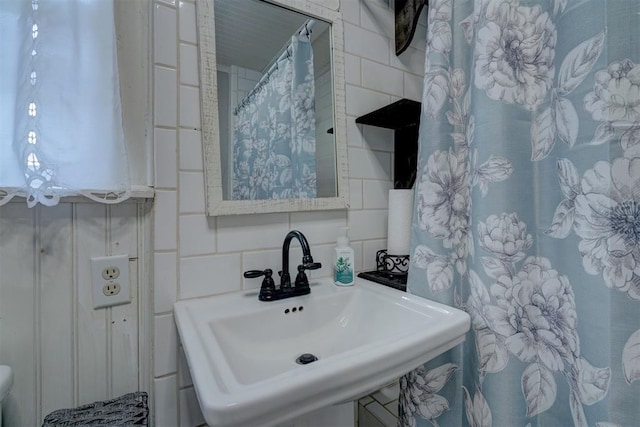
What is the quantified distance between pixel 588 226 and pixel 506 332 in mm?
293

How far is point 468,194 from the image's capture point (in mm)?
827

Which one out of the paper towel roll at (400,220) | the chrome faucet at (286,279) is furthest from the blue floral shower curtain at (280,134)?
the paper towel roll at (400,220)

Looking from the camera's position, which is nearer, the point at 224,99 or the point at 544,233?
the point at 544,233

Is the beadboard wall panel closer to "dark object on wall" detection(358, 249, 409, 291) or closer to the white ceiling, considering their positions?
the white ceiling

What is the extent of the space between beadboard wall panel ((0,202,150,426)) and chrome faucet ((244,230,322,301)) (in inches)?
12.0

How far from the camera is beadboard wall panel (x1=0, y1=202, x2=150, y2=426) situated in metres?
0.65

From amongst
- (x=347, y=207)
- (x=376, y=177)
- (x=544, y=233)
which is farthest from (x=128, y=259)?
(x=544, y=233)

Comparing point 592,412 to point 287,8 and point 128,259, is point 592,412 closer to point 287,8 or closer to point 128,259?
point 128,259

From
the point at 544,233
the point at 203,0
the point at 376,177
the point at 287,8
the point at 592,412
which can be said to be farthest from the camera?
the point at 376,177

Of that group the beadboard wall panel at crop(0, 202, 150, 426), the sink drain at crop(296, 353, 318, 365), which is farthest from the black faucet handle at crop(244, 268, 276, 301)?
the beadboard wall panel at crop(0, 202, 150, 426)

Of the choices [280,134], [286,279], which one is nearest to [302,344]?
[286,279]

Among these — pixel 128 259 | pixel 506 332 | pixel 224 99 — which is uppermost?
pixel 224 99

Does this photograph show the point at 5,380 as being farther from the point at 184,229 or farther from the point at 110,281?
the point at 184,229

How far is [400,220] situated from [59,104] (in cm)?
99
